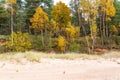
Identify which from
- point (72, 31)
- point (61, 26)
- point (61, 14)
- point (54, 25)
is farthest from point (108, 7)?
point (54, 25)

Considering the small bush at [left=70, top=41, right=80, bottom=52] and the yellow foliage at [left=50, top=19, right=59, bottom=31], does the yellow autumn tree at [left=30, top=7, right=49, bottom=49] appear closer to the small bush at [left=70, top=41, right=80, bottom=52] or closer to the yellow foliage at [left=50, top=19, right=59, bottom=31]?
the yellow foliage at [left=50, top=19, right=59, bottom=31]

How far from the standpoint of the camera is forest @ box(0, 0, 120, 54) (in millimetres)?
45969

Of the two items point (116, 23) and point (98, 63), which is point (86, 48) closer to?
point (116, 23)

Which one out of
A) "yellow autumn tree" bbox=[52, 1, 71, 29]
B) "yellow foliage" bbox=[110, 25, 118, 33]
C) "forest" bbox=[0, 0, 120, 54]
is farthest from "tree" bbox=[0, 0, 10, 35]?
"yellow foliage" bbox=[110, 25, 118, 33]

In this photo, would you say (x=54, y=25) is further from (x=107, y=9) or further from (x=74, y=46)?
(x=107, y=9)

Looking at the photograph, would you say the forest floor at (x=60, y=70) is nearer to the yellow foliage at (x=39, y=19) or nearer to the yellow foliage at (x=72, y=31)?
the yellow foliage at (x=72, y=31)

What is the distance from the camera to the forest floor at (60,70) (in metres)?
11.1

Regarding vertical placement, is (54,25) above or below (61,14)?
below

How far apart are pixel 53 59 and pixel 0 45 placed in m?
37.4

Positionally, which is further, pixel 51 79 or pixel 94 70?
pixel 94 70

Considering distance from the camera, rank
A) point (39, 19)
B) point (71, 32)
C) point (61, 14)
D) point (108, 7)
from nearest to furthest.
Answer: point (108, 7) < point (71, 32) < point (39, 19) < point (61, 14)

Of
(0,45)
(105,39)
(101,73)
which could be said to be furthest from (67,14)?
(101,73)

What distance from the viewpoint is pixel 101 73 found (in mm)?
12164

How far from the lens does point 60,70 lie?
12.6 metres
